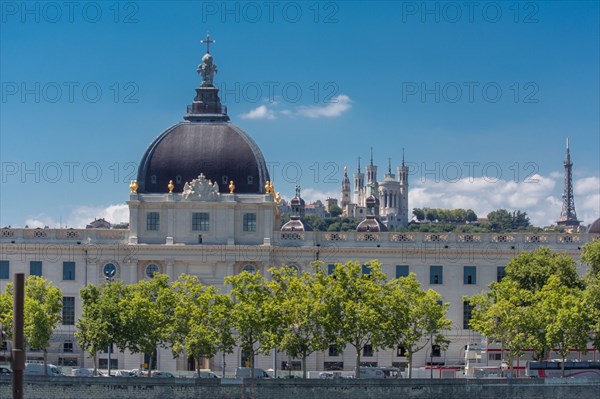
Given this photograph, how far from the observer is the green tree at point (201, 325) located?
91.8m

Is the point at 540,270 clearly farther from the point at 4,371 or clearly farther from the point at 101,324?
the point at 4,371

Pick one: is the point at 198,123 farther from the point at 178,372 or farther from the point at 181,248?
the point at 178,372

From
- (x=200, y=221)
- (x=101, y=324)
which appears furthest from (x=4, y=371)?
(x=200, y=221)

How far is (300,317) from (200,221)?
18500 millimetres

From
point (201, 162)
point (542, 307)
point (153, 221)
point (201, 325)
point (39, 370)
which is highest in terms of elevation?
point (201, 162)

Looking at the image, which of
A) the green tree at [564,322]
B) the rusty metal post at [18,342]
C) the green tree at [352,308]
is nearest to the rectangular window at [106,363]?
the green tree at [352,308]

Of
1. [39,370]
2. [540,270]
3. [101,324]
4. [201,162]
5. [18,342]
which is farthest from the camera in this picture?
[201,162]

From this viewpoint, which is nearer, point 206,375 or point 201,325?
point 201,325

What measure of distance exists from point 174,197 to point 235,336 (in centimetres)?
1468

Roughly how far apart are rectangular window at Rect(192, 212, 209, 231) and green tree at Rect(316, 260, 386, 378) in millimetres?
15974

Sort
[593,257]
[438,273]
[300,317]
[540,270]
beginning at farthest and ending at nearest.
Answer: [438,273]
[593,257]
[540,270]
[300,317]

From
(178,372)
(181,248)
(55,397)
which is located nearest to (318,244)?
(181,248)

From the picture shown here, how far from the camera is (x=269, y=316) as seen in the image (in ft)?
299

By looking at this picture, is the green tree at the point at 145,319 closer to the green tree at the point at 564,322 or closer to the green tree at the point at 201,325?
the green tree at the point at 201,325
